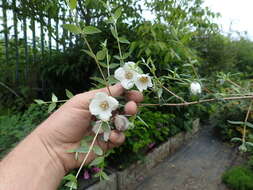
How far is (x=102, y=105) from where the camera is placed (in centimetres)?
67

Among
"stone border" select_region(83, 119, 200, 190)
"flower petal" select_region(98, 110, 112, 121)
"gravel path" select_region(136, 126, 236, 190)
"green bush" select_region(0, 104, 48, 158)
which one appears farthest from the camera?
"gravel path" select_region(136, 126, 236, 190)

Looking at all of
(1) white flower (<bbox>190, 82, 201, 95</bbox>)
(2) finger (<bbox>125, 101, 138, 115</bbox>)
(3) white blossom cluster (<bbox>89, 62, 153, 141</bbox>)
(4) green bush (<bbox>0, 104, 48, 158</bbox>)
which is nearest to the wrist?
(3) white blossom cluster (<bbox>89, 62, 153, 141</bbox>)

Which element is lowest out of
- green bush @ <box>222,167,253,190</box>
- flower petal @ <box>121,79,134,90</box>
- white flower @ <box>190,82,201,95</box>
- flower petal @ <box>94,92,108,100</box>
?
green bush @ <box>222,167,253,190</box>

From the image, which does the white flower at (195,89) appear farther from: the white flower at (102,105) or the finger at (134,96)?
the white flower at (102,105)

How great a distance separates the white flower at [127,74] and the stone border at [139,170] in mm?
1414

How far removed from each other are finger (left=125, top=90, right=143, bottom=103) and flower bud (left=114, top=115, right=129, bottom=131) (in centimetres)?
12

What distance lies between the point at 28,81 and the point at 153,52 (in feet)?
7.08

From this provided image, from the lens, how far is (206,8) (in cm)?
320

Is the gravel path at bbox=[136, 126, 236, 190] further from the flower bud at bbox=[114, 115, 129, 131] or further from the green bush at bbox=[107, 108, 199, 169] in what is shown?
the flower bud at bbox=[114, 115, 129, 131]

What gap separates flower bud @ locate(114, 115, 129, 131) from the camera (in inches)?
28.6

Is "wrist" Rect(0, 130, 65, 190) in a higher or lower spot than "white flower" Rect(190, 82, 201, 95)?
lower

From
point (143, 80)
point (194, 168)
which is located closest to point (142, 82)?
point (143, 80)

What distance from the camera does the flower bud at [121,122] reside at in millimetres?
728

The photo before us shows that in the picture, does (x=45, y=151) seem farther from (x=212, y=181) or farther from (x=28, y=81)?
(x=28, y=81)
